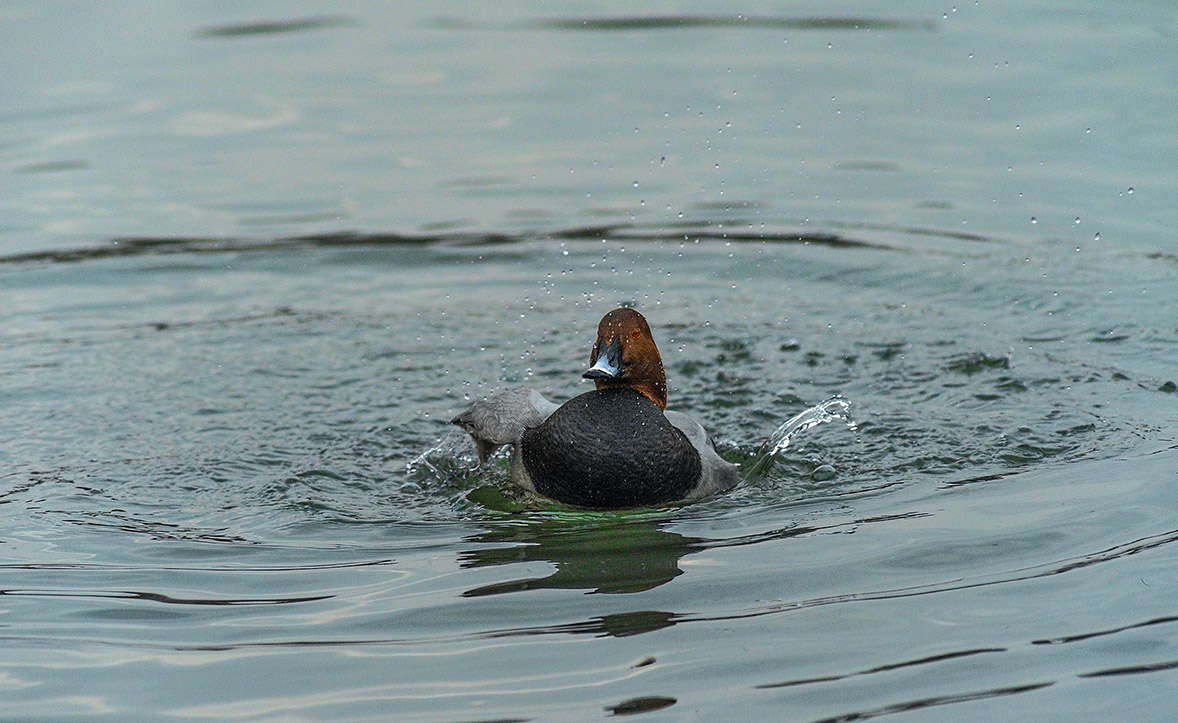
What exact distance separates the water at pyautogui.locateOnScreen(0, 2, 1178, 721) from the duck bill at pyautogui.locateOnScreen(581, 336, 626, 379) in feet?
2.14

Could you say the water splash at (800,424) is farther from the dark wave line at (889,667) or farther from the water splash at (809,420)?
the dark wave line at (889,667)

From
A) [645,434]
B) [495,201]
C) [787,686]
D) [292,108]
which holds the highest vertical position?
[292,108]

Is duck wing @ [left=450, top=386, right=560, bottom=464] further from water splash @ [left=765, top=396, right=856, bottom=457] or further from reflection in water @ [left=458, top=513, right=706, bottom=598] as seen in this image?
water splash @ [left=765, top=396, right=856, bottom=457]

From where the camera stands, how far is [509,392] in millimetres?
7695

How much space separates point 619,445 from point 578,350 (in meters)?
2.86

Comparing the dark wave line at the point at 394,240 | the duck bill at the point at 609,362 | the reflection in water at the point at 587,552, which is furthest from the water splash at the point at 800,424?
the dark wave line at the point at 394,240

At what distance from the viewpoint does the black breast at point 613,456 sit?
6.61m

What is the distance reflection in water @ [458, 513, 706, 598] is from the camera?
227 inches

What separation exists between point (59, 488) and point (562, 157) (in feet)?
22.4

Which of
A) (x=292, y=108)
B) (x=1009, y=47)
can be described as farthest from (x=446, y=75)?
(x=1009, y=47)

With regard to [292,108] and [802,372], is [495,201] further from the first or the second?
[802,372]

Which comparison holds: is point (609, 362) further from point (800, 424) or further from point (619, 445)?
point (800, 424)

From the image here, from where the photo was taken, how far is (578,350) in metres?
9.45

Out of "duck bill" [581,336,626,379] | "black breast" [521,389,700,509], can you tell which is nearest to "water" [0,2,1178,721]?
"black breast" [521,389,700,509]
